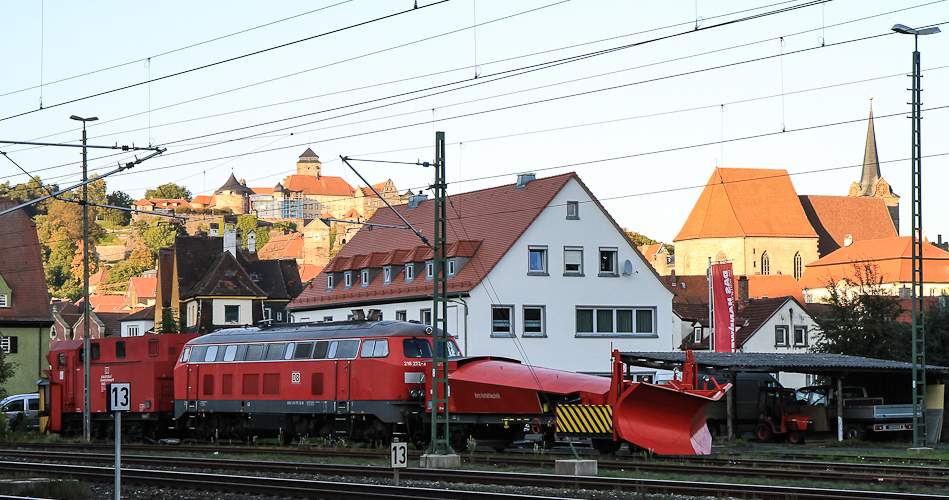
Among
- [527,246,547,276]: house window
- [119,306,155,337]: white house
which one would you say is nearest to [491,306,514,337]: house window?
[527,246,547,276]: house window

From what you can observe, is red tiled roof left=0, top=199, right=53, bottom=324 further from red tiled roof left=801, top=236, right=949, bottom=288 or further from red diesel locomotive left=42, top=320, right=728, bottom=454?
red tiled roof left=801, top=236, right=949, bottom=288

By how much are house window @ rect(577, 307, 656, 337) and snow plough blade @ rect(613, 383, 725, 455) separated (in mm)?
25499

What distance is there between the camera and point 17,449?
1213 inches

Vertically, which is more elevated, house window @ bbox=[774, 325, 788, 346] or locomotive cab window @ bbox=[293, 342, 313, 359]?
locomotive cab window @ bbox=[293, 342, 313, 359]

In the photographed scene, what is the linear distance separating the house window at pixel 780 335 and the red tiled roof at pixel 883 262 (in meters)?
67.4

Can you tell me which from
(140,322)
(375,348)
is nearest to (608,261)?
(375,348)

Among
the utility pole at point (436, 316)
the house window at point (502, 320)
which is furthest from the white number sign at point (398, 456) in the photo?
the house window at point (502, 320)

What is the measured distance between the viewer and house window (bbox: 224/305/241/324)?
240 ft

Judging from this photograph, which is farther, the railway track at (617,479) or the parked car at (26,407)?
the parked car at (26,407)

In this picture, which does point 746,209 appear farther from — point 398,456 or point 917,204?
point 398,456

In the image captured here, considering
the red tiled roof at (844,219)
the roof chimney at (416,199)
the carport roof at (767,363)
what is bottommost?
the carport roof at (767,363)

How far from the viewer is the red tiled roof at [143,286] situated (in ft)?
506

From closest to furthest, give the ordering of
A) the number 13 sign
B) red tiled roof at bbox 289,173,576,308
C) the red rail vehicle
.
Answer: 1. the number 13 sign
2. the red rail vehicle
3. red tiled roof at bbox 289,173,576,308

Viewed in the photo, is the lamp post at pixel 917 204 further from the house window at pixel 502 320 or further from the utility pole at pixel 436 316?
the house window at pixel 502 320
